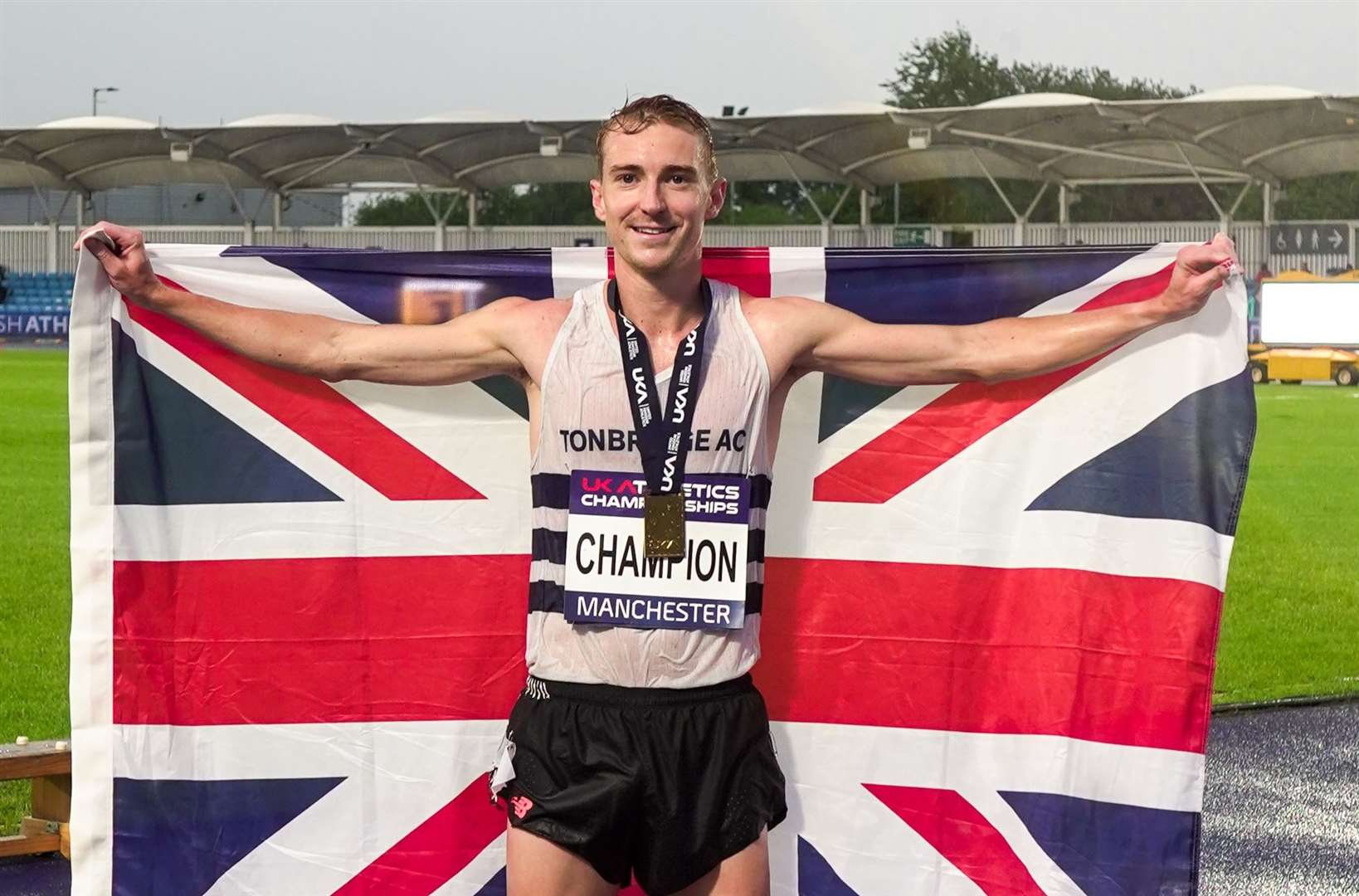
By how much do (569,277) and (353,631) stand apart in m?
1.06

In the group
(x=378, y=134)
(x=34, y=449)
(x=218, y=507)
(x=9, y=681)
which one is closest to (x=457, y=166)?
(x=378, y=134)

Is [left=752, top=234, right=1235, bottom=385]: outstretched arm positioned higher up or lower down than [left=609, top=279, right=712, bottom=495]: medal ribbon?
higher up

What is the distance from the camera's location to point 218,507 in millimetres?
4051

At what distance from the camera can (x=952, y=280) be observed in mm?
4035

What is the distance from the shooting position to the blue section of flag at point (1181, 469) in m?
3.91

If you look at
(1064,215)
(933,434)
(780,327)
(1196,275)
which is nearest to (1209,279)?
(1196,275)

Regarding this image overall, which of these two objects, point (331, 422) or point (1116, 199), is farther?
point (1116, 199)

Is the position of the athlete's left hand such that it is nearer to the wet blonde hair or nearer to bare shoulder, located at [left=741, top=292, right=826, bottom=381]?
bare shoulder, located at [left=741, top=292, right=826, bottom=381]

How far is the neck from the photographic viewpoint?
323 cm

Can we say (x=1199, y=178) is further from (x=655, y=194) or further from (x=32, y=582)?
(x=655, y=194)

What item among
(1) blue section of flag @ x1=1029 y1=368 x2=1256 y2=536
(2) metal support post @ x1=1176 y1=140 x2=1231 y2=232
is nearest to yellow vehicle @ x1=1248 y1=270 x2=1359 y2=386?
(1) blue section of flag @ x1=1029 y1=368 x2=1256 y2=536

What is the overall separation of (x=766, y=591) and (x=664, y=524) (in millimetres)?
1061

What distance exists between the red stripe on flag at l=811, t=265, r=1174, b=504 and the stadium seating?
35.5m

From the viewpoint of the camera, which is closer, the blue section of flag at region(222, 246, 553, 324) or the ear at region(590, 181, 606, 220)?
the ear at region(590, 181, 606, 220)
